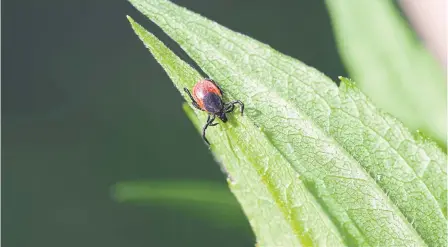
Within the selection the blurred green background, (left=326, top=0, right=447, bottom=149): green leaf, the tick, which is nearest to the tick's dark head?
the tick

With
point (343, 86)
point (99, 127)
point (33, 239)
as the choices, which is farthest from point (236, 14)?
point (343, 86)

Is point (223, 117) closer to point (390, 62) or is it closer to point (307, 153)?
point (307, 153)

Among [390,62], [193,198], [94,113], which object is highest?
[390,62]

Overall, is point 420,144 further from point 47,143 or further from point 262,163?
point 47,143

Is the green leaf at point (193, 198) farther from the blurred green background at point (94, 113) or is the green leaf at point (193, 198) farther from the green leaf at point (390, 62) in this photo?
the blurred green background at point (94, 113)

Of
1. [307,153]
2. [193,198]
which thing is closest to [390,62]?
[193,198]

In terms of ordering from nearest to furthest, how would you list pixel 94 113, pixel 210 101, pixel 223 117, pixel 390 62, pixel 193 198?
1. pixel 223 117
2. pixel 210 101
3. pixel 390 62
4. pixel 193 198
5. pixel 94 113

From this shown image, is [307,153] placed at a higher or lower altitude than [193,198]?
higher
